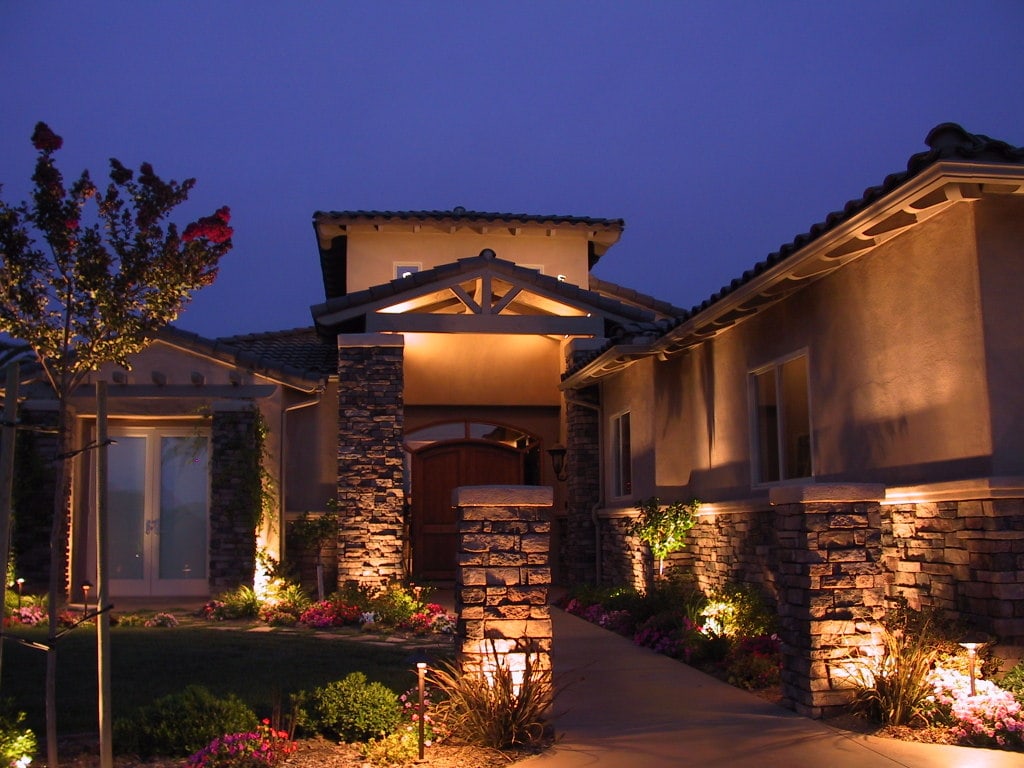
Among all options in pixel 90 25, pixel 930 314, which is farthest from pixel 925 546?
pixel 90 25

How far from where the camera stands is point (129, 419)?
15164 mm

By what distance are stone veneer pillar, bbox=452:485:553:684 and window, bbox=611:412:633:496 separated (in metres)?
8.49

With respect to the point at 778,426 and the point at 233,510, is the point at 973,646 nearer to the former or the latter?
the point at 778,426

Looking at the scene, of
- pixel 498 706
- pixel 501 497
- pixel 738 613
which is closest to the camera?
pixel 498 706

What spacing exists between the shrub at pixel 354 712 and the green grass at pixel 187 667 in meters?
0.47

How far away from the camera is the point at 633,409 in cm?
1494

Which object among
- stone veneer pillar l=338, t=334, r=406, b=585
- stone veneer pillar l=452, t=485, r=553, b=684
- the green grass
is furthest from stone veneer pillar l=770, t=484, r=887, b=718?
stone veneer pillar l=338, t=334, r=406, b=585

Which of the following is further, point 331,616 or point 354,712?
point 331,616

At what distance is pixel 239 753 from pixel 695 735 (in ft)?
10.2

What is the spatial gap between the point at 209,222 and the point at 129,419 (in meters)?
9.37

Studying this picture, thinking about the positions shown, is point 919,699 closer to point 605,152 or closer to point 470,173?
point 605,152

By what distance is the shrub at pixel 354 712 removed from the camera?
691cm

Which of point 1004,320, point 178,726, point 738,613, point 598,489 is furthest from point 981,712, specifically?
point 598,489

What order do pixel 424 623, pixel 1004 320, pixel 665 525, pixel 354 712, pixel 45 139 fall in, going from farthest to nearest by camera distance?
pixel 424 623 → pixel 665 525 → pixel 1004 320 → pixel 354 712 → pixel 45 139
